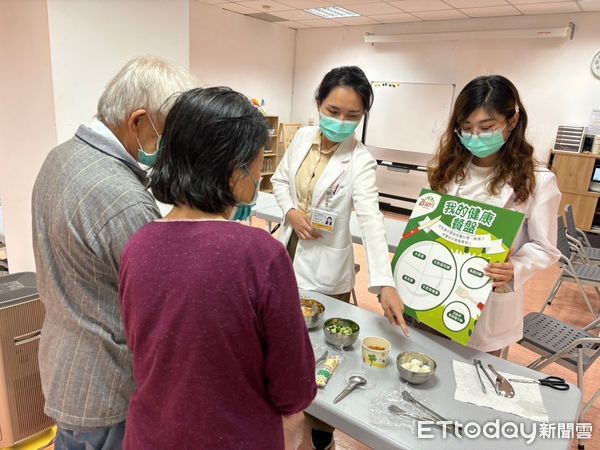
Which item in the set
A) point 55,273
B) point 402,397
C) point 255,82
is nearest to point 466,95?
point 402,397

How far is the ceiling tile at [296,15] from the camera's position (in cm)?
589

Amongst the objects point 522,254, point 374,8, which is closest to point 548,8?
point 374,8

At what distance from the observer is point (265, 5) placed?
219 inches

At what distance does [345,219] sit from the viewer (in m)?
1.56

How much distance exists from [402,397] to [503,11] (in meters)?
5.63

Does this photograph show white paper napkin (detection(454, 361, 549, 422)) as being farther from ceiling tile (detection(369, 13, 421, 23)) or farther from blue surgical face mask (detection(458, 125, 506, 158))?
ceiling tile (detection(369, 13, 421, 23))

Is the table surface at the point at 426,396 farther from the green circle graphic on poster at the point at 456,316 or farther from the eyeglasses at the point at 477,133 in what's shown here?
the eyeglasses at the point at 477,133

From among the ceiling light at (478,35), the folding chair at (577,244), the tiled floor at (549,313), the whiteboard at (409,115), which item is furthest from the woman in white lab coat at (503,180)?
the whiteboard at (409,115)

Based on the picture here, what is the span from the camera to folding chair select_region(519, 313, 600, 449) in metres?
1.75

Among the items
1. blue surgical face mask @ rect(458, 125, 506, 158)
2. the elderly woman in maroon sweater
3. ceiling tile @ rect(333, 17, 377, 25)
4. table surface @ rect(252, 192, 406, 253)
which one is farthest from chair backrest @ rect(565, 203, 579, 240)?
ceiling tile @ rect(333, 17, 377, 25)

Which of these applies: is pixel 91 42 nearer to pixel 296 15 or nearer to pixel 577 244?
pixel 577 244

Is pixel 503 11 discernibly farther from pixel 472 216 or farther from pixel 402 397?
pixel 402 397

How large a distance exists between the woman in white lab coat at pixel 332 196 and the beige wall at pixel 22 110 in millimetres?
1783

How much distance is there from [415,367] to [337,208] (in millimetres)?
627
